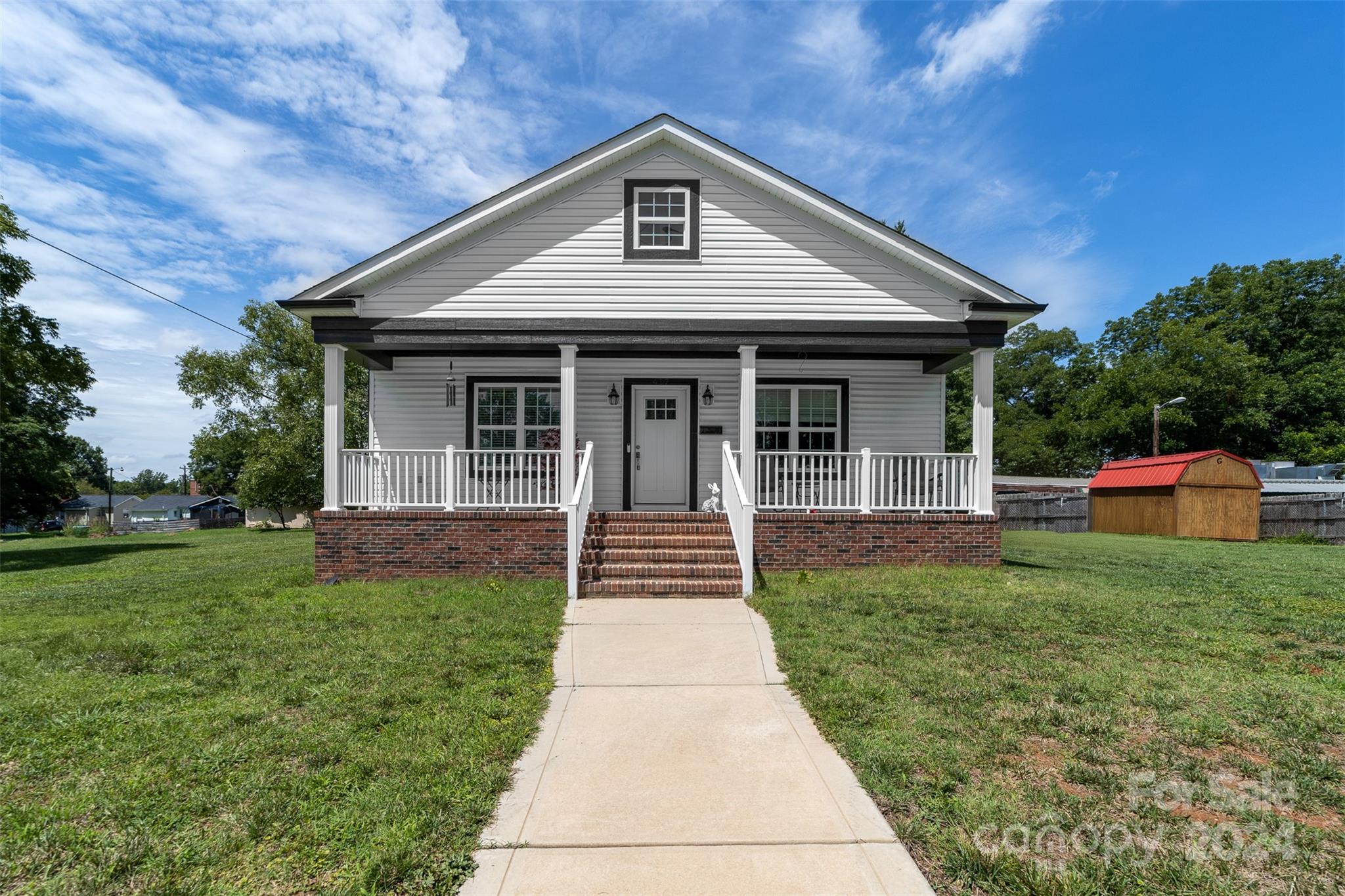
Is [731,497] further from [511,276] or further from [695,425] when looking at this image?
[511,276]

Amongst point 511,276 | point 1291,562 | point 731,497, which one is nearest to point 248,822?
point 731,497

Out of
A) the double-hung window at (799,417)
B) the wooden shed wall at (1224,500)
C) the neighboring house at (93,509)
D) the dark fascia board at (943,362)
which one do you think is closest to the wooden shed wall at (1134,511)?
the wooden shed wall at (1224,500)

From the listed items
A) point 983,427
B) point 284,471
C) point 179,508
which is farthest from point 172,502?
point 983,427

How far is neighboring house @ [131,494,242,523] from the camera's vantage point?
73.4 metres

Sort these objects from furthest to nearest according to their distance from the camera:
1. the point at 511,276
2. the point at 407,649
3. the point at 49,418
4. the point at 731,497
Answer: the point at 49,418 → the point at 511,276 → the point at 731,497 → the point at 407,649

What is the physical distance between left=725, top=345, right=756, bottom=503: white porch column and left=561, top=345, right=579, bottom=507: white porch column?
2.31m

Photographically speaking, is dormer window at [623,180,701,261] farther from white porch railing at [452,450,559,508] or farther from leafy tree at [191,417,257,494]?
leafy tree at [191,417,257,494]

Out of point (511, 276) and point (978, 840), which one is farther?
point (511, 276)

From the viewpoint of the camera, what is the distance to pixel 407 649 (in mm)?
5340

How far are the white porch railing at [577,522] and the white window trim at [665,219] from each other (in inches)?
135

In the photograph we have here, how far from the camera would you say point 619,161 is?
9.83 meters

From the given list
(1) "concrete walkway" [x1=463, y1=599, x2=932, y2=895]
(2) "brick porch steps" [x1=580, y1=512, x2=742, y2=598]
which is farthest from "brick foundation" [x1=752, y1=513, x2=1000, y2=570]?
(1) "concrete walkway" [x1=463, y1=599, x2=932, y2=895]

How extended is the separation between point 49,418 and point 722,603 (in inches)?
1823

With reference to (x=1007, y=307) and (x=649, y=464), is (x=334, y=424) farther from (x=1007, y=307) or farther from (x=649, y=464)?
(x=1007, y=307)
